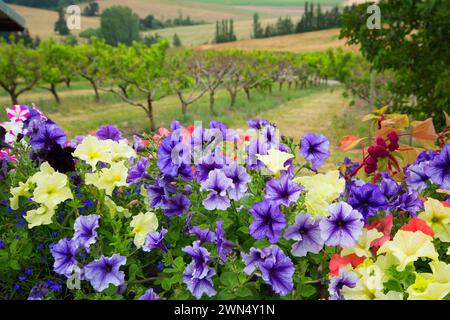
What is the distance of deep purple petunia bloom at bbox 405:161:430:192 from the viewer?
1.64 meters

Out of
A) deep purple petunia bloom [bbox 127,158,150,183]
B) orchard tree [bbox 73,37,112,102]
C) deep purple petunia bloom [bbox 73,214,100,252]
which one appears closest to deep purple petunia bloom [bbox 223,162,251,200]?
deep purple petunia bloom [bbox 127,158,150,183]

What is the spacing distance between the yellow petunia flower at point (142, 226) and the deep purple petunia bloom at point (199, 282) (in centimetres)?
24

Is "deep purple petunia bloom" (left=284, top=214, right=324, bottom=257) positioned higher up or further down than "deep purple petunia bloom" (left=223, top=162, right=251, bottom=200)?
further down

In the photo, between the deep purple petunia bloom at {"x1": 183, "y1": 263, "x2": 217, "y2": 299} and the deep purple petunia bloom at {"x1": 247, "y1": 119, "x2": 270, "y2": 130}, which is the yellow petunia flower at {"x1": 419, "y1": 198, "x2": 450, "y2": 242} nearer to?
the deep purple petunia bloom at {"x1": 183, "y1": 263, "x2": 217, "y2": 299}

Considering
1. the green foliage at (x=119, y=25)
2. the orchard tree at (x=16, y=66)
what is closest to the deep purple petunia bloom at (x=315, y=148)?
the orchard tree at (x=16, y=66)

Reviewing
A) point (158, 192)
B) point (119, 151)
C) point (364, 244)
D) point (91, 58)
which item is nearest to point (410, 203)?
point (364, 244)

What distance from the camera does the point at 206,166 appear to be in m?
1.61

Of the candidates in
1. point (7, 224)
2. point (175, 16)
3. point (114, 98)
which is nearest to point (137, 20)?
point (175, 16)

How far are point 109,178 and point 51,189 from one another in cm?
19

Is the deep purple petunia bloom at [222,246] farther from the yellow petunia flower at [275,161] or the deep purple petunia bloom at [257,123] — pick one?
the deep purple petunia bloom at [257,123]

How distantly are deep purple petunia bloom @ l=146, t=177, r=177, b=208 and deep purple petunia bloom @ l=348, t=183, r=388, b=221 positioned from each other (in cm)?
60

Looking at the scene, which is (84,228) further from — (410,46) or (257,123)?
(410,46)

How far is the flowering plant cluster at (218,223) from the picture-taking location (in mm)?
1316
